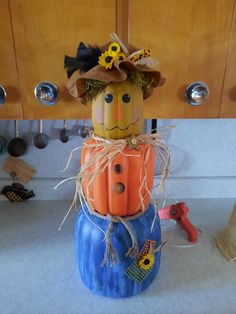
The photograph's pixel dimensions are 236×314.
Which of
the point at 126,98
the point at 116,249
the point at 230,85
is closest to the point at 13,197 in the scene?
the point at 116,249

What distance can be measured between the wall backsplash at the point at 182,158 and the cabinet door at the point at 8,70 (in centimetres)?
28

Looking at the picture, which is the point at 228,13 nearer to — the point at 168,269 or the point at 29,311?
the point at 168,269

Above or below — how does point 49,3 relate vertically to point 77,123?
above

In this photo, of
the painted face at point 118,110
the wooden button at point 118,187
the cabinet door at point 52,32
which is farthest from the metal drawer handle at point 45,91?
the wooden button at point 118,187

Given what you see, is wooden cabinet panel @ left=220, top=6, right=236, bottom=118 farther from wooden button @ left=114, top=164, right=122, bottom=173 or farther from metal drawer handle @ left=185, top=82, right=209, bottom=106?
wooden button @ left=114, top=164, right=122, bottom=173

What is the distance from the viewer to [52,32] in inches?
23.3

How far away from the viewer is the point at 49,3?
574 millimetres

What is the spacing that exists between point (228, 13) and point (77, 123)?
1.79ft

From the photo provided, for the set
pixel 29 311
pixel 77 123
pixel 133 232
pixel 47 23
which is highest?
pixel 47 23

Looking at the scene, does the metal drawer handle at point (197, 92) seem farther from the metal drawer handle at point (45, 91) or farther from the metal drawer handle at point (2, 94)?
the metal drawer handle at point (2, 94)

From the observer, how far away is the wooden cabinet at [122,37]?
581 mm

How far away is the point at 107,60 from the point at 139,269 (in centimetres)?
44

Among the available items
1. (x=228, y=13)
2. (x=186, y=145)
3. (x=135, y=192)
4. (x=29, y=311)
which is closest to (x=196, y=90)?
(x=228, y=13)

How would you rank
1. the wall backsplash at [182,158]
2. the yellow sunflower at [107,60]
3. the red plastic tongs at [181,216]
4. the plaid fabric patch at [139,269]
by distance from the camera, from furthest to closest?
the wall backsplash at [182,158], the red plastic tongs at [181,216], the plaid fabric patch at [139,269], the yellow sunflower at [107,60]
